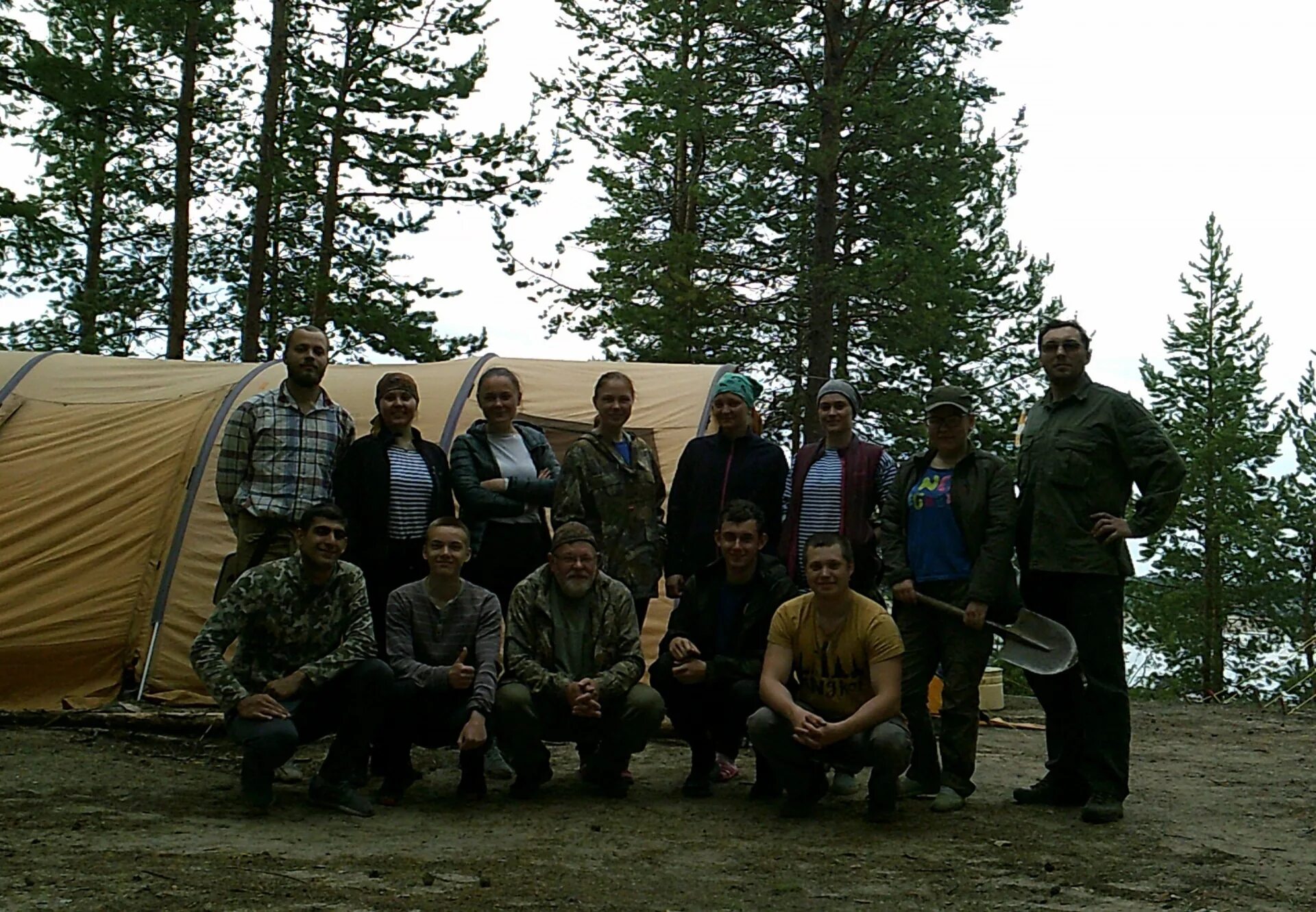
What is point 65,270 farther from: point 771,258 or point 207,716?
Answer: point 207,716

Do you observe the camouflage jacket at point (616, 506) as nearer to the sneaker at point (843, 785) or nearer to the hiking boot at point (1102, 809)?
the sneaker at point (843, 785)

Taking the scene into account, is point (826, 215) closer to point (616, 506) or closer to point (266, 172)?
point (266, 172)

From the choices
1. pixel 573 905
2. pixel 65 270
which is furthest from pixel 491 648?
pixel 65 270

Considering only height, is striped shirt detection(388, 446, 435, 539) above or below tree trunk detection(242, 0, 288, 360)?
below

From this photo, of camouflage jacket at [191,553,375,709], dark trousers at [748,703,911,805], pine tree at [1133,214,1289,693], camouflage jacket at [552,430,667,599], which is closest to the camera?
dark trousers at [748,703,911,805]

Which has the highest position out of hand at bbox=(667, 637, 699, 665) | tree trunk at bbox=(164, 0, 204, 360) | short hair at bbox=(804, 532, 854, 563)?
tree trunk at bbox=(164, 0, 204, 360)

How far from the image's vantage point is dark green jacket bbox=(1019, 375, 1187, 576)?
474 centimetres

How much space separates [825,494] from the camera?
5.42 m

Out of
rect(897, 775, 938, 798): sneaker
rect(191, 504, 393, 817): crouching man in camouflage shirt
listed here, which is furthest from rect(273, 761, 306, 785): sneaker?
rect(897, 775, 938, 798): sneaker

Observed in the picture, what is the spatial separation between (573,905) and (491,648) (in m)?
1.65

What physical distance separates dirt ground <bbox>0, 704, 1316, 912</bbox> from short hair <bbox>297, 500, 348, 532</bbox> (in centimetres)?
105

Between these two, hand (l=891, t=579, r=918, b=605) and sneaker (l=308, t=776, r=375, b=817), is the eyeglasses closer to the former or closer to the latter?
hand (l=891, t=579, r=918, b=605)

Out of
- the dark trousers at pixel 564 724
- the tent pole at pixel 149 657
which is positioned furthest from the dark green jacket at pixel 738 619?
the tent pole at pixel 149 657

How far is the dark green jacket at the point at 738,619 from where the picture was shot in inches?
199
